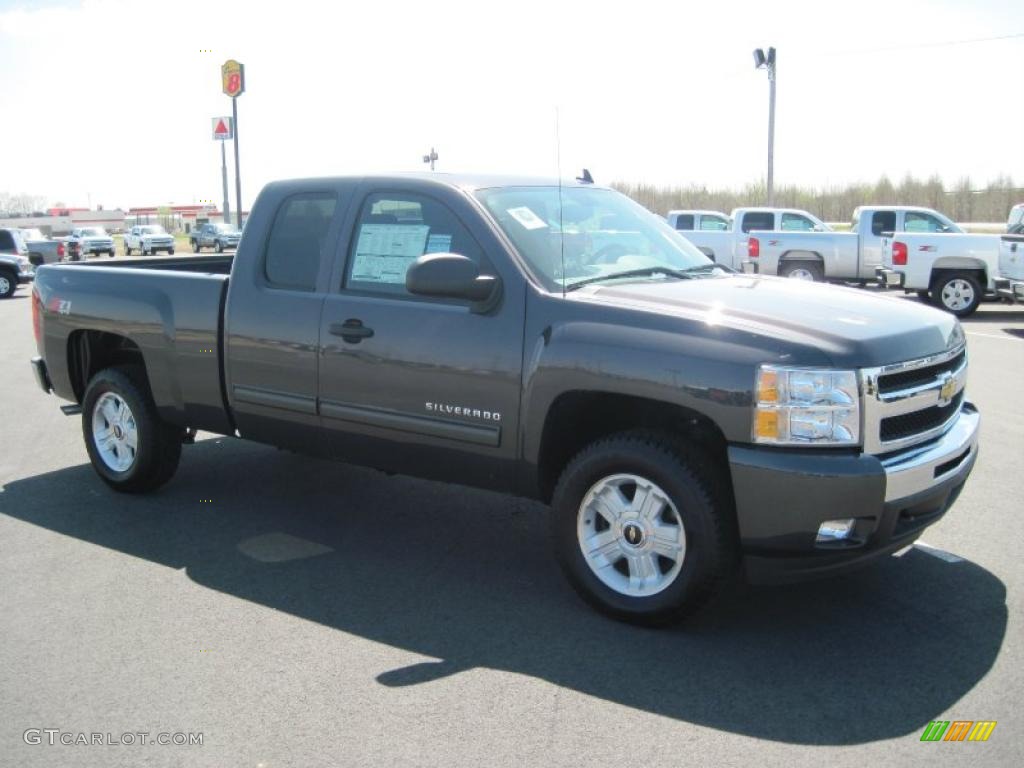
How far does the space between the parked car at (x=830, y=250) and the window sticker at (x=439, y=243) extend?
17510mm

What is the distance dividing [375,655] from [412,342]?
59.5 inches

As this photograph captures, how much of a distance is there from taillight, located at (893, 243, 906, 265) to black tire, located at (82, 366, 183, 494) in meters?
15.4

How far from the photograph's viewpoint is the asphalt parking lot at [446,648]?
354 centimetres

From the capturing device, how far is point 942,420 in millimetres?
4574

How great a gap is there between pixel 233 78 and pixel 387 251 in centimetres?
3211

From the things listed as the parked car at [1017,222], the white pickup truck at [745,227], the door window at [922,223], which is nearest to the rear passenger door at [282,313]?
the parked car at [1017,222]

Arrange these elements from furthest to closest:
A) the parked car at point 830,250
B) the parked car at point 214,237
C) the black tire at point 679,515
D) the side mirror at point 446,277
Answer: the parked car at point 214,237
the parked car at point 830,250
the side mirror at point 446,277
the black tire at point 679,515

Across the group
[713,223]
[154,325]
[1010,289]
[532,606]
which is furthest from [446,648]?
[713,223]

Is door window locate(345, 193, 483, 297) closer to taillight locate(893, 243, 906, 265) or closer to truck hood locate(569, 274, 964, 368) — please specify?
truck hood locate(569, 274, 964, 368)

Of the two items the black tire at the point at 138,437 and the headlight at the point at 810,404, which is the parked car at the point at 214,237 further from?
the headlight at the point at 810,404

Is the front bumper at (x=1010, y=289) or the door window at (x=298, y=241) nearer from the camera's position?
the door window at (x=298, y=241)

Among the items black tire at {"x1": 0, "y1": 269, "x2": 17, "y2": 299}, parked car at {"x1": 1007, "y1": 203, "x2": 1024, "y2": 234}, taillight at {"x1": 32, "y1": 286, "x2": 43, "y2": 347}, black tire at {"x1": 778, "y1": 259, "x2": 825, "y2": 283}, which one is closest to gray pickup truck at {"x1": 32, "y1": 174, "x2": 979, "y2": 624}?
taillight at {"x1": 32, "y1": 286, "x2": 43, "y2": 347}

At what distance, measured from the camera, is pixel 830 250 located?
2205 cm

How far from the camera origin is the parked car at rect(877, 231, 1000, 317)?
18.2 meters
